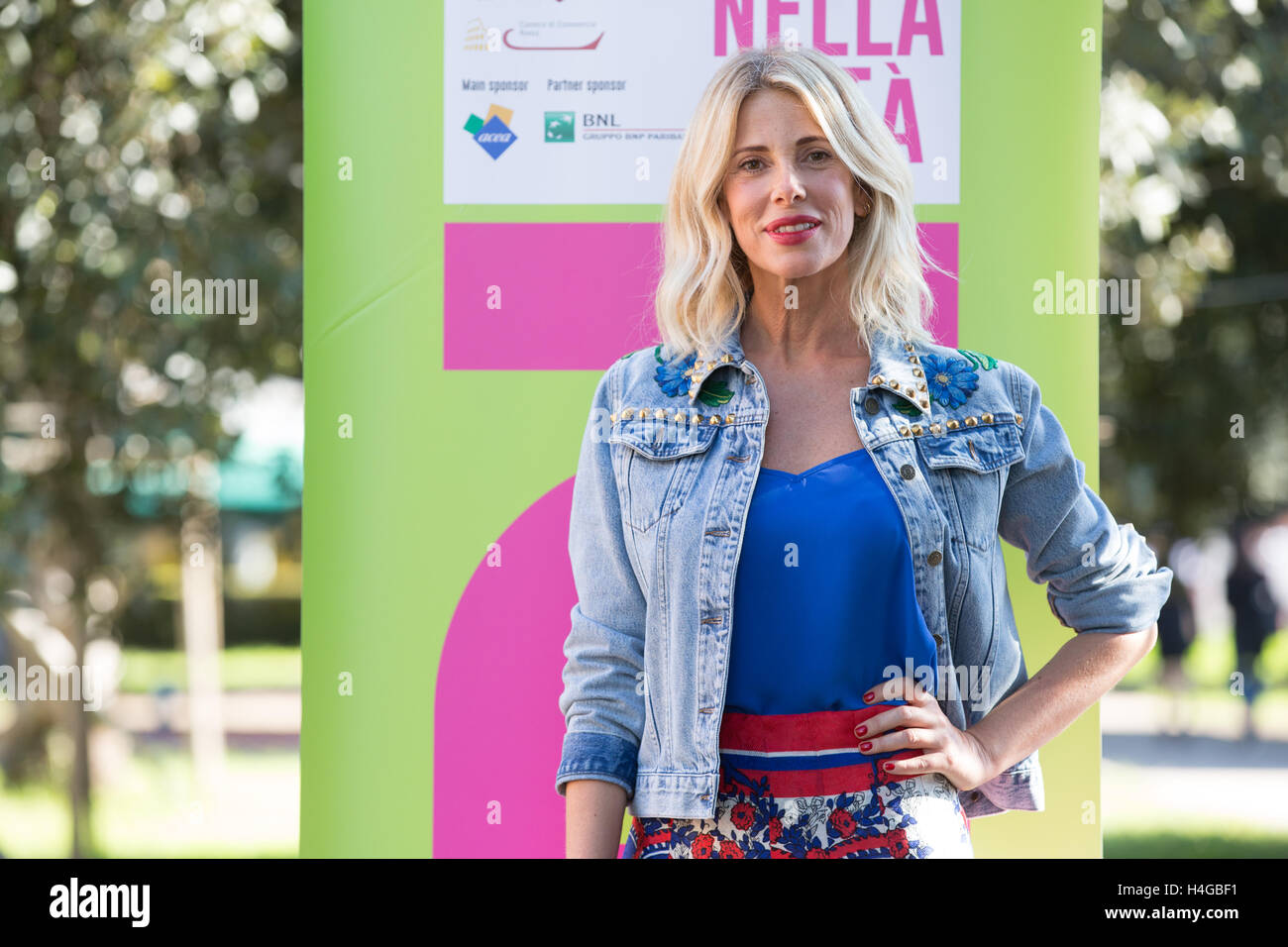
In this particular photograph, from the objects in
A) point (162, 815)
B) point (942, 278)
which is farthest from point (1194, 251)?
point (162, 815)

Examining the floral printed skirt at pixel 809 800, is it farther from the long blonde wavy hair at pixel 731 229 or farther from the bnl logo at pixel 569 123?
the bnl logo at pixel 569 123

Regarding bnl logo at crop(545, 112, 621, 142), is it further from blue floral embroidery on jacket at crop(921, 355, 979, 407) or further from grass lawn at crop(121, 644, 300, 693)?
grass lawn at crop(121, 644, 300, 693)

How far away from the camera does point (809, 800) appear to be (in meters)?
2.10

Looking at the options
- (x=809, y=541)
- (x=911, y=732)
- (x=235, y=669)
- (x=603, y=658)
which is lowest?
(x=235, y=669)

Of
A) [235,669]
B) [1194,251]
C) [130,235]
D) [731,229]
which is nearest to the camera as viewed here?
[731,229]

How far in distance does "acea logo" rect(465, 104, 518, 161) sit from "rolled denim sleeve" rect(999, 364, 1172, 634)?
1080 millimetres

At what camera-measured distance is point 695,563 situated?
2191mm

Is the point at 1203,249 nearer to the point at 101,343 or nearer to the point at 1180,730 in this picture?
the point at 101,343

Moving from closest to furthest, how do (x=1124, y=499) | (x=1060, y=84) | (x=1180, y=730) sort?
(x=1060, y=84) < (x=1124, y=499) < (x=1180, y=730)

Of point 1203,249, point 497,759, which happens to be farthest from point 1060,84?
point 1203,249

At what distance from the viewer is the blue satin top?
2109mm

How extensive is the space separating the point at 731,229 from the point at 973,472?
0.59 m

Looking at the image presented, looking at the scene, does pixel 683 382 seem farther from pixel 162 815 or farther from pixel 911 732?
pixel 162 815
